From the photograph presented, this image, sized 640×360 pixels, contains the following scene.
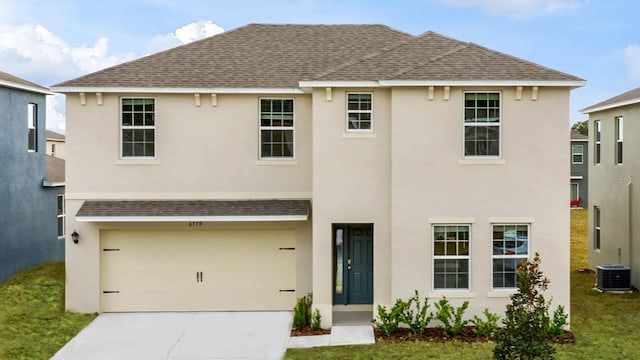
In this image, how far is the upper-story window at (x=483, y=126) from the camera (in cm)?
1294

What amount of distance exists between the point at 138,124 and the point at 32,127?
→ 6.66m

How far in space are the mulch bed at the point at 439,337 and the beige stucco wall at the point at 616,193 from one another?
22.4ft

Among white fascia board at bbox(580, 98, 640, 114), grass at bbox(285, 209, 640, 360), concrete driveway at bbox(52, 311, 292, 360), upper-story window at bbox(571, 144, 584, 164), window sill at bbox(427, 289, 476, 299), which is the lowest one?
concrete driveway at bbox(52, 311, 292, 360)

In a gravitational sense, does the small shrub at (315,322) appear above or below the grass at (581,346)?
above

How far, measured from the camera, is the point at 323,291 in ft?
43.4

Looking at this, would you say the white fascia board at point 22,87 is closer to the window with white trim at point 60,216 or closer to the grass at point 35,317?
the window with white trim at point 60,216

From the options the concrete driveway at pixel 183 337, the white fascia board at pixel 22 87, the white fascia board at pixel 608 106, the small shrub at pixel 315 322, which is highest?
the white fascia board at pixel 22 87

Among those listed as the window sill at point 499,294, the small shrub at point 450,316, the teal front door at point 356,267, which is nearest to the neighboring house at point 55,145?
the teal front door at point 356,267

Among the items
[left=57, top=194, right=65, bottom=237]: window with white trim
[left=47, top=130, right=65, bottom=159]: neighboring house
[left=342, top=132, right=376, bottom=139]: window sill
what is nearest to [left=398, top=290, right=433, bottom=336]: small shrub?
[left=342, top=132, right=376, bottom=139]: window sill

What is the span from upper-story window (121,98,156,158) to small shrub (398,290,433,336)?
7631 millimetres

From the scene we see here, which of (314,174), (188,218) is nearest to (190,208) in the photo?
(188,218)

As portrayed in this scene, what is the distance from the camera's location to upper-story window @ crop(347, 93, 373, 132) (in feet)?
43.4

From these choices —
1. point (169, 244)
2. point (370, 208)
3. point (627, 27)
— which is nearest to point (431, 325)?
point (370, 208)

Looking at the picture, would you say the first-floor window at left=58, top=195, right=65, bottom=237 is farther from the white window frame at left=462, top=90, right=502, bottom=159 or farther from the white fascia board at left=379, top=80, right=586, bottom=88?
the white window frame at left=462, top=90, right=502, bottom=159
